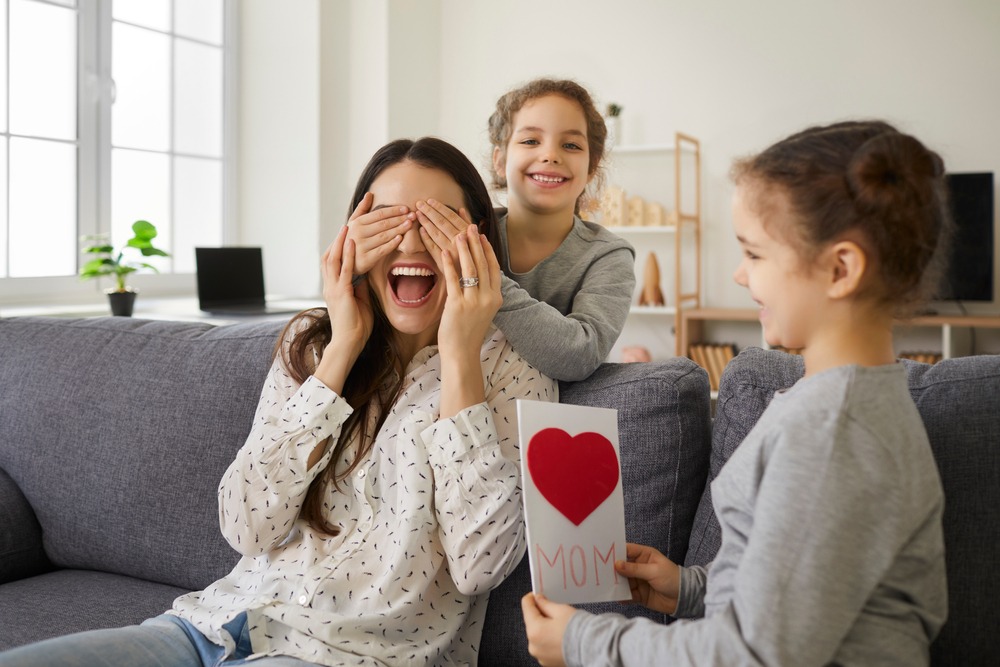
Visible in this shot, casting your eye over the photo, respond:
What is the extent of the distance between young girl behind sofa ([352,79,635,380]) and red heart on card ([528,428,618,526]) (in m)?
0.35

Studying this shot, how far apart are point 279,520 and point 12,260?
3.01m

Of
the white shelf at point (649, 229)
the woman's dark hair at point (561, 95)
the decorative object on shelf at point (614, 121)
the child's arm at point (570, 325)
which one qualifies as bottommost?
the child's arm at point (570, 325)

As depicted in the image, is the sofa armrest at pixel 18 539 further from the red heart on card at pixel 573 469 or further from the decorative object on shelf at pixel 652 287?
the decorative object on shelf at pixel 652 287

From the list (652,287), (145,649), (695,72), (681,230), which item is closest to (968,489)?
(145,649)

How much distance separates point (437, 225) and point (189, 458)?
755 mm

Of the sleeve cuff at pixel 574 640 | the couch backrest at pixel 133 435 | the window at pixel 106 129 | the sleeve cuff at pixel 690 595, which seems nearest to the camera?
the sleeve cuff at pixel 574 640

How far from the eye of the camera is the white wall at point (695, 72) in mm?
4730

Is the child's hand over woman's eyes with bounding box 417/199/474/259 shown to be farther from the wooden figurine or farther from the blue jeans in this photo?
the wooden figurine

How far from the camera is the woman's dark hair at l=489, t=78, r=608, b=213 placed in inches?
79.4

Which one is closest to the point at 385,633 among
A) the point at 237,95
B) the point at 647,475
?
the point at 647,475

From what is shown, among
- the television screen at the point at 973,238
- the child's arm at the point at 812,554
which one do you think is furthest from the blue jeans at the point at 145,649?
the television screen at the point at 973,238

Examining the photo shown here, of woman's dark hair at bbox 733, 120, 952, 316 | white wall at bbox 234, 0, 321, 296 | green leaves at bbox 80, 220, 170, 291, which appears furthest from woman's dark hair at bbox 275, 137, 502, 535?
white wall at bbox 234, 0, 321, 296

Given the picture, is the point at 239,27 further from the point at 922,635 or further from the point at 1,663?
the point at 922,635

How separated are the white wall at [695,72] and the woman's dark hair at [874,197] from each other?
3765 millimetres
